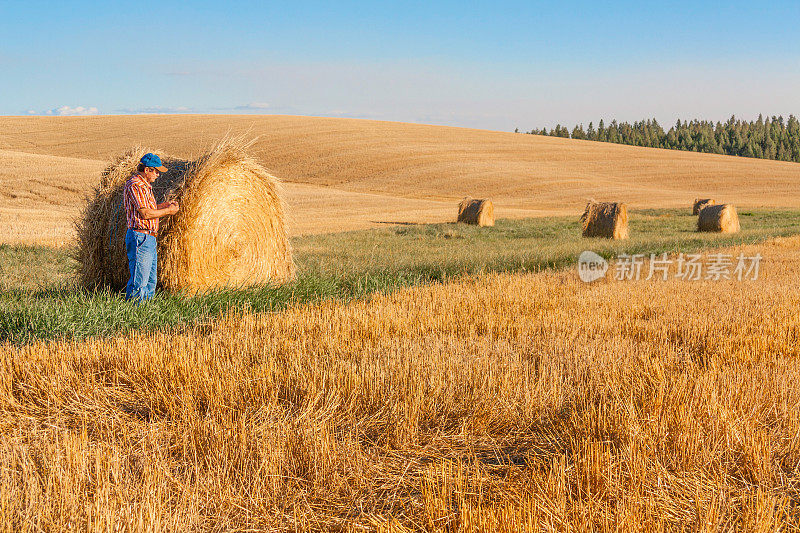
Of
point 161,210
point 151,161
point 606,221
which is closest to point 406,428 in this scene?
point 161,210

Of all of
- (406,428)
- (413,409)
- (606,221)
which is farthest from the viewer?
(606,221)

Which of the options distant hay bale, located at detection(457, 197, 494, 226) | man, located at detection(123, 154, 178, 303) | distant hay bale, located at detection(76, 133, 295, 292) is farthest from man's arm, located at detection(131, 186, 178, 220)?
distant hay bale, located at detection(457, 197, 494, 226)

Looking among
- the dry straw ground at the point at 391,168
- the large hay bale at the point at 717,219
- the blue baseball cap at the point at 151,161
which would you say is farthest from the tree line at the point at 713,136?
the blue baseball cap at the point at 151,161

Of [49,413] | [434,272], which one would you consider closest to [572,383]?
[49,413]

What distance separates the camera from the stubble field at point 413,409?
292 cm

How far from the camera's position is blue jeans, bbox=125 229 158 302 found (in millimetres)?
7352

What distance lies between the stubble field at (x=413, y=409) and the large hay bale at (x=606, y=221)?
11352mm

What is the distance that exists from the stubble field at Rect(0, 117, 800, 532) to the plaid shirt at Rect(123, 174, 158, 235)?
92 cm

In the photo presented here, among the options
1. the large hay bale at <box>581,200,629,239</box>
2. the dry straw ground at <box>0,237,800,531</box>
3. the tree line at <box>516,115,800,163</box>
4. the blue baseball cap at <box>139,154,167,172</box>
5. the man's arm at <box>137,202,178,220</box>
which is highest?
the tree line at <box>516,115,800,163</box>

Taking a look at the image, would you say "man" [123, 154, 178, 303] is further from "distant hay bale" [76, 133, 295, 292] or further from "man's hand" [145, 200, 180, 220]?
"distant hay bale" [76, 133, 295, 292]

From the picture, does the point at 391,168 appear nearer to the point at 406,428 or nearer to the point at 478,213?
the point at 478,213

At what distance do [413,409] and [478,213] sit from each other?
22017 mm

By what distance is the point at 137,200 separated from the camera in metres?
7.25

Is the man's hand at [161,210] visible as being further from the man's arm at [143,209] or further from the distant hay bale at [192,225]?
the distant hay bale at [192,225]
